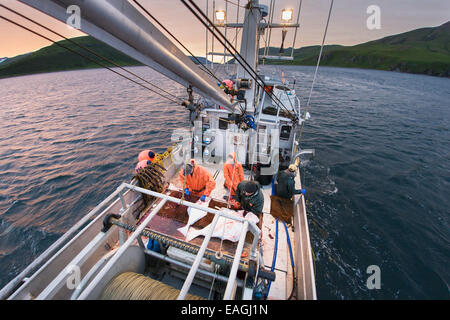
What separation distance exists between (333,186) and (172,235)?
390 inches

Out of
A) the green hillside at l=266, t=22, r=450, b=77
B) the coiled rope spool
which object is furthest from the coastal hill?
the coiled rope spool

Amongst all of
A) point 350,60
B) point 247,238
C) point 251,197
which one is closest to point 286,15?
point 251,197

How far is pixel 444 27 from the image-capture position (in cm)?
17425

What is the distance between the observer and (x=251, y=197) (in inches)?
179

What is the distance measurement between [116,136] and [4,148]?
8.77 metres

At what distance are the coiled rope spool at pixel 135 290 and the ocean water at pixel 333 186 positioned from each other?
A: 217 inches

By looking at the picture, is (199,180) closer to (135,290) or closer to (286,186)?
(286,186)

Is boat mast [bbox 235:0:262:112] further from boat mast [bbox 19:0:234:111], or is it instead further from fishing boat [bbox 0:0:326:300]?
boat mast [bbox 19:0:234:111]

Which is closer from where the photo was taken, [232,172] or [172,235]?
[172,235]

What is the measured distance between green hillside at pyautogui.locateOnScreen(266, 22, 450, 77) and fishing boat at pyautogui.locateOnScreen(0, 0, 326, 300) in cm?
5891

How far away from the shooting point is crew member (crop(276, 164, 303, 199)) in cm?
574

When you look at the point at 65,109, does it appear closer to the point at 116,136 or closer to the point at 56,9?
the point at 116,136

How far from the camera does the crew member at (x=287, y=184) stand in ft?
18.8
